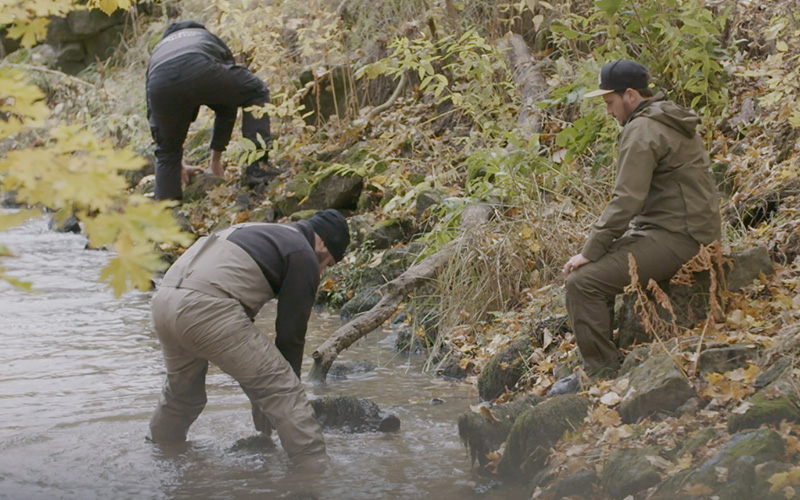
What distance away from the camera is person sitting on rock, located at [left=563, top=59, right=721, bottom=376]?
5.52 meters

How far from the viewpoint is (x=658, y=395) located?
15.6 ft

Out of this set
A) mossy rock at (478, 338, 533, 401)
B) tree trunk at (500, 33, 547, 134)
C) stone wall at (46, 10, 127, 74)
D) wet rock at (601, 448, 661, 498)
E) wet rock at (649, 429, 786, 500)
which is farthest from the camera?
stone wall at (46, 10, 127, 74)

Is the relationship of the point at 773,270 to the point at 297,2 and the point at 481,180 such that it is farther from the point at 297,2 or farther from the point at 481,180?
the point at 297,2

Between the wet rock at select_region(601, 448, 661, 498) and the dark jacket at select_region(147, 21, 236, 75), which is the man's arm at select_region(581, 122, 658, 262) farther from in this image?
the dark jacket at select_region(147, 21, 236, 75)

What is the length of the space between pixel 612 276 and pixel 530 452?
4.15ft

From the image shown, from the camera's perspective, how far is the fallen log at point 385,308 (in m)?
6.95

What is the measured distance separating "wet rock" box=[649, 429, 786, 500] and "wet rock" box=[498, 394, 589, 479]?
2.79 ft

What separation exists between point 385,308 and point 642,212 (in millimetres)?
2077

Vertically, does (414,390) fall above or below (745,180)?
below

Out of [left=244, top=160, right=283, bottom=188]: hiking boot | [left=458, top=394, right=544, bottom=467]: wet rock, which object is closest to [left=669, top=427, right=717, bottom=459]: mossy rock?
[left=458, top=394, right=544, bottom=467]: wet rock

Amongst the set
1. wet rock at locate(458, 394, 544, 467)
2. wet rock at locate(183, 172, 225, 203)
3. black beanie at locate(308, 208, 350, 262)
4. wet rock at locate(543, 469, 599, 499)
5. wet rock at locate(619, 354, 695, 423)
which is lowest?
wet rock at locate(183, 172, 225, 203)

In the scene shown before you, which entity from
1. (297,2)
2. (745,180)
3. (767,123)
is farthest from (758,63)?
(297,2)

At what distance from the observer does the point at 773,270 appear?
19.7 ft

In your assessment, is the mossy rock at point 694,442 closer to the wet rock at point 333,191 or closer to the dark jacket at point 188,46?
the wet rock at point 333,191
